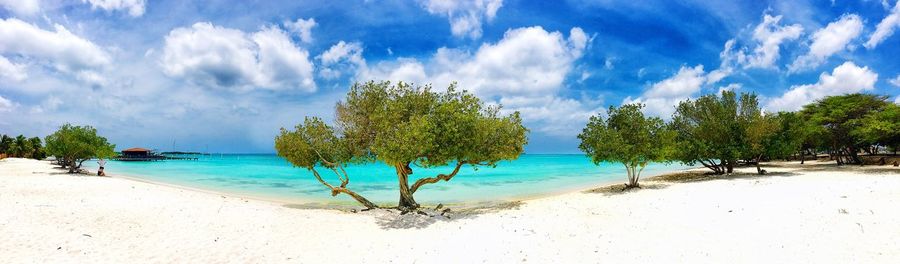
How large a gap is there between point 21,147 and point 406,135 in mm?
Result: 105685

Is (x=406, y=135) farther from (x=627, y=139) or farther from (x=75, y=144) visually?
(x=75, y=144)

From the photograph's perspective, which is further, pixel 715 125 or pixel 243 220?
pixel 715 125

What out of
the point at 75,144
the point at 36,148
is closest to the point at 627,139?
the point at 75,144

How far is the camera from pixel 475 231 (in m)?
14.2

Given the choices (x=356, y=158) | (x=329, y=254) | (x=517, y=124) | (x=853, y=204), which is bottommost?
(x=329, y=254)

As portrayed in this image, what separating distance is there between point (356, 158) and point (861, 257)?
57.9ft

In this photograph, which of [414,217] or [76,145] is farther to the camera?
[76,145]

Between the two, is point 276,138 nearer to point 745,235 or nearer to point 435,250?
point 435,250

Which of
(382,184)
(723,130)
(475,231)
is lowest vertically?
(382,184)

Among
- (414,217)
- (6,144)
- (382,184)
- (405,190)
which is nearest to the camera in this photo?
(414,217)

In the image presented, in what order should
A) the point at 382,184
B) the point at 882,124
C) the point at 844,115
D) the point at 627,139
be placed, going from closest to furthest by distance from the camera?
1. the point at 627,139
2. the point at 882,124
3. the point at 844,115
4. the point at 382,184

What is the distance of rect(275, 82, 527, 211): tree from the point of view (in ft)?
55.2

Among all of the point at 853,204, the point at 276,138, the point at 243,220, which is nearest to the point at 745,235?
the point at 853,204

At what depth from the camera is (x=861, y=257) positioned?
9.36 metres
